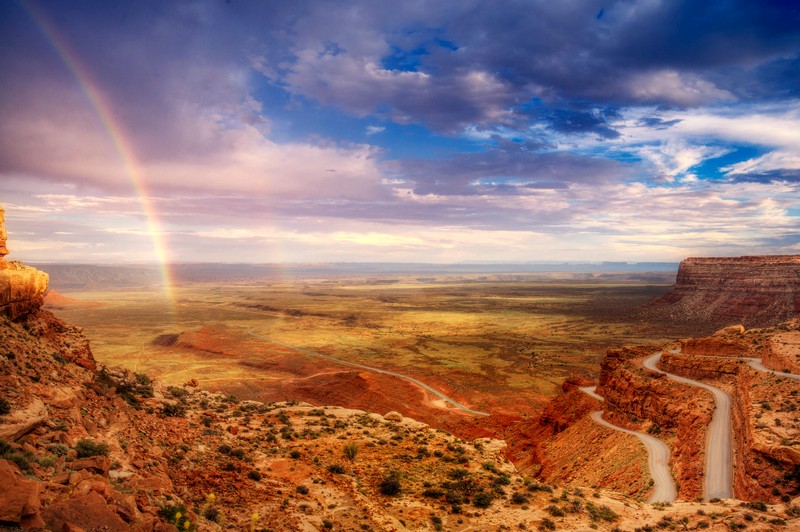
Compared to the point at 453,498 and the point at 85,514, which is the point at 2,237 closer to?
the point at 85,514

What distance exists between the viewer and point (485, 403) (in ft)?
178

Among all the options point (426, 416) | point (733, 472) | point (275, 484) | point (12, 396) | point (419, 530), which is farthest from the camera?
point (426, 416)

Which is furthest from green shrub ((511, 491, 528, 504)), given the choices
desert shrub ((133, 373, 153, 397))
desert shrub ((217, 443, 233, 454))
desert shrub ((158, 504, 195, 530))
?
desert shrub ((133, 373, 153, 397))

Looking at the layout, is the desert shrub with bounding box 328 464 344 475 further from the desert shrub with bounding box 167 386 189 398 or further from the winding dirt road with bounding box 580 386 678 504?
Answer: the winding dirt road with bounding box 580 386 678 504

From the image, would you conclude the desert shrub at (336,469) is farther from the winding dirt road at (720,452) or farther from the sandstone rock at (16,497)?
the winding dirt road at (720,452)

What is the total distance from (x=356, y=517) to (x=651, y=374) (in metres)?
31.5

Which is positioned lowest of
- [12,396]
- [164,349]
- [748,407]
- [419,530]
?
[164,349]

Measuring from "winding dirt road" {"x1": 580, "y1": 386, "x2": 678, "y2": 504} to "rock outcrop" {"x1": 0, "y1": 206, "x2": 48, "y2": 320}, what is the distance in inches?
1350

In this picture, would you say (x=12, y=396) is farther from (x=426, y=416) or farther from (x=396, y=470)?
(x=426, y=416)

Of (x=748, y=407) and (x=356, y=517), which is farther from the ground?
(x=748, y=407)

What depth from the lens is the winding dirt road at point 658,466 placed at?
74.2 feet

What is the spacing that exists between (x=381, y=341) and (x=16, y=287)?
274ft

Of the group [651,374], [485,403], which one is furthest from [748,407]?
[485,403]

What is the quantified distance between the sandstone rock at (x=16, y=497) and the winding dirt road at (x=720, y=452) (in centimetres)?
2779
